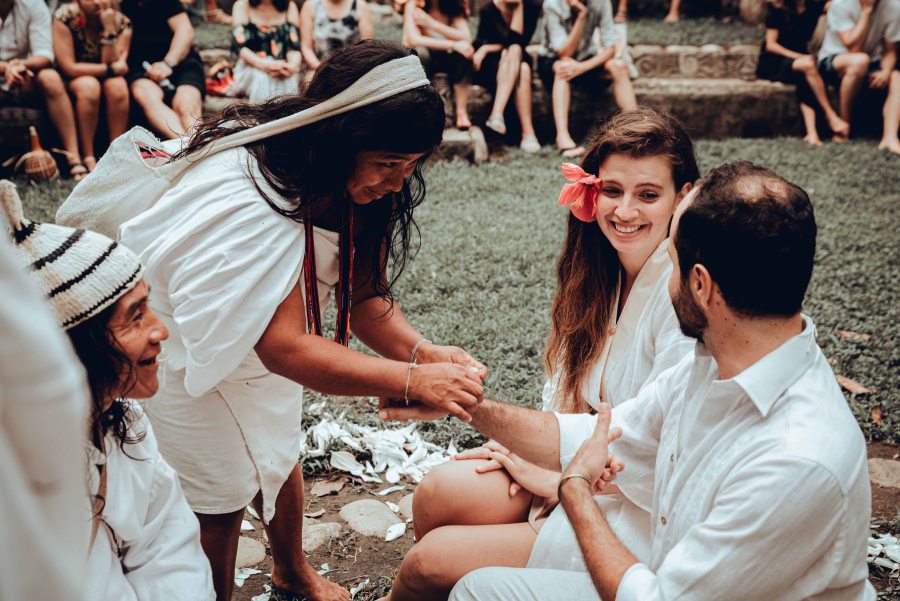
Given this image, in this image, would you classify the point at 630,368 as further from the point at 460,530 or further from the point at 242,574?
the point at 242,574

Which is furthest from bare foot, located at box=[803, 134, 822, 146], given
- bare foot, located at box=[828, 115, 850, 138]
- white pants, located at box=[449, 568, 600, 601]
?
white pants, located at box=[449, 568, 600, 601]

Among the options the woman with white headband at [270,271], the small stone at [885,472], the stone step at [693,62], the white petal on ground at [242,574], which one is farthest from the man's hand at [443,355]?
the stone step at [693,62]

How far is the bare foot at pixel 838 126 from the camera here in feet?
31.0

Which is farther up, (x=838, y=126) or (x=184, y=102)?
(x=184, y=102)

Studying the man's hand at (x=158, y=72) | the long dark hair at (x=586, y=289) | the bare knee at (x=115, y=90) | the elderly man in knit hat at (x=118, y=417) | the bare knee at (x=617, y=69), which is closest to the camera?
the elderly man in knit hat at (x=118, y=417)

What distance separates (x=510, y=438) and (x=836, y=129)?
27.3 feet

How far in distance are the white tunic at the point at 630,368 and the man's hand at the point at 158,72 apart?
5986 millimetres

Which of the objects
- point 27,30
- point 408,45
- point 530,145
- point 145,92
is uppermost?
point 27,30

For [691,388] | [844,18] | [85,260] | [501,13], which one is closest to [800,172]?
[844,18]

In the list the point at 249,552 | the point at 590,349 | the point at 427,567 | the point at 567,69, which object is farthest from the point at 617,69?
the point at 427,567

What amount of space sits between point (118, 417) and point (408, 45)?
7.65m

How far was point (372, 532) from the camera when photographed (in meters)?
3.51

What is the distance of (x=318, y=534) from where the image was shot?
11.5 feet

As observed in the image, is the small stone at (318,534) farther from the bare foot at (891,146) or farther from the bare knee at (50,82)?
the bare foot at (891,146)
